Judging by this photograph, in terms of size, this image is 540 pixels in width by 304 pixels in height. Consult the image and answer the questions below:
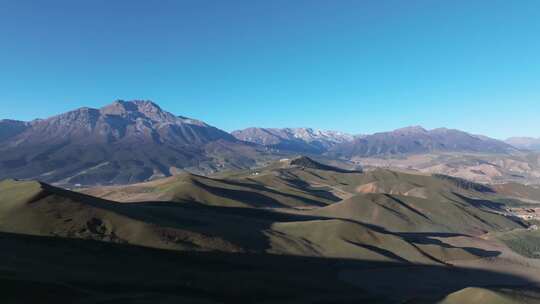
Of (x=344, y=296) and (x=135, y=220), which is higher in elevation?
(x=135, y=220)

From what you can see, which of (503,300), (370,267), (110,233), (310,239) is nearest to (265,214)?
(310,239)

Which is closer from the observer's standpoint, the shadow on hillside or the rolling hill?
the shadow on hillside

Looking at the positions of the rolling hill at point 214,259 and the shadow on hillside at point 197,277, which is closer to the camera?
the shadow on hillside at point 197,277

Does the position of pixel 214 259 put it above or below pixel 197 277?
below

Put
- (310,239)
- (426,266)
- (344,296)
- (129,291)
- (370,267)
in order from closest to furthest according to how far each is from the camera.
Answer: (129,291) → (344,296) → (370,267) → (426,266) → (310,239)

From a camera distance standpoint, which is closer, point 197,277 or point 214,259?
point 197,277

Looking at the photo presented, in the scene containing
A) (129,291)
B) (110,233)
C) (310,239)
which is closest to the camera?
(129,291)

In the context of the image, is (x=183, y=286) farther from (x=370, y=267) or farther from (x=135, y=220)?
(x=370, y=267)

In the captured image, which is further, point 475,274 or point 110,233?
point 475,274
